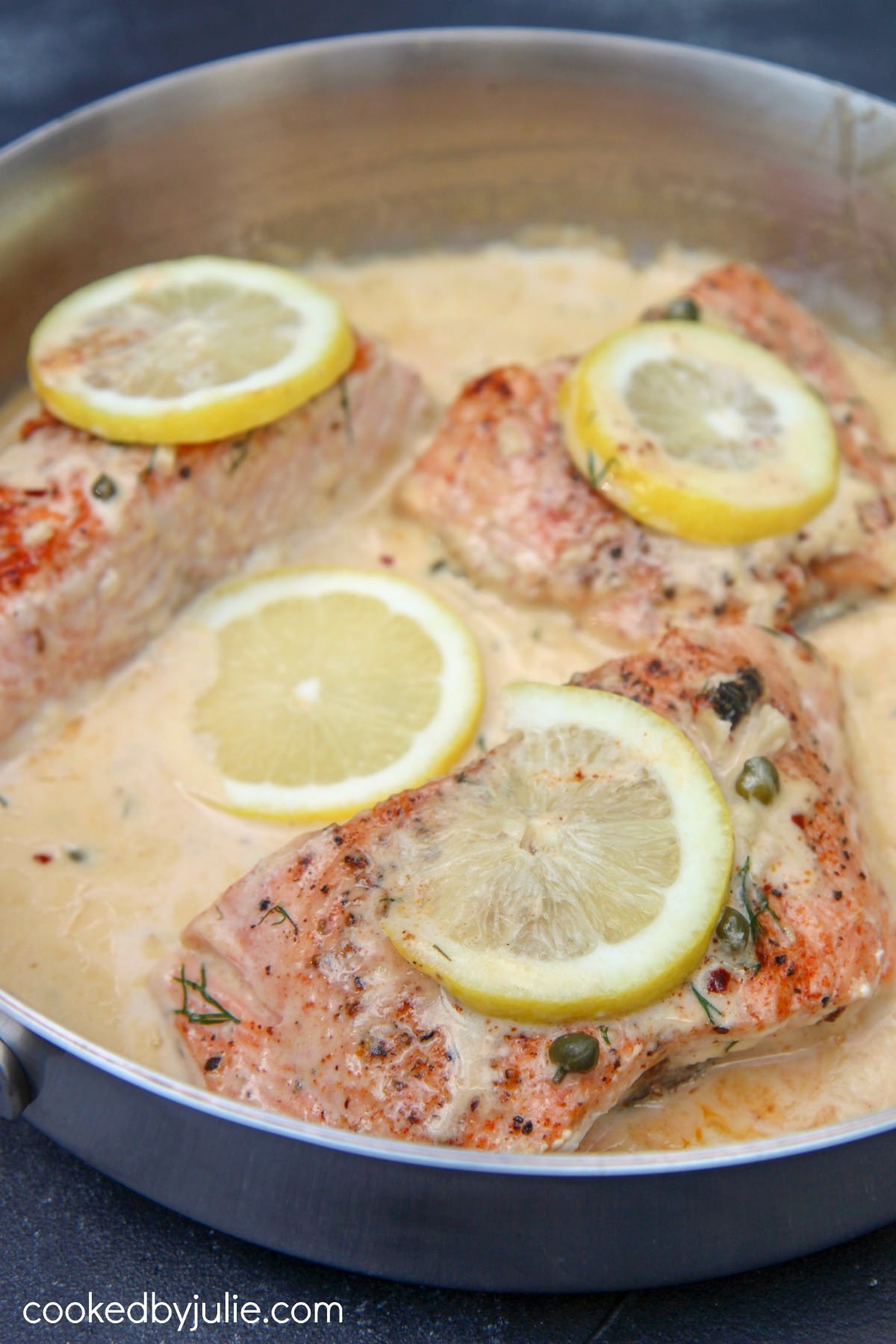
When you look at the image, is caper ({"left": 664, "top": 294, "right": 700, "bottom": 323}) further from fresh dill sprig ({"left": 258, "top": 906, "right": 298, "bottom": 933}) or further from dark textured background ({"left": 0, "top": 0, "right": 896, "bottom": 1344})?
dark textured background ({"left": 0, "top": 0, "right": 896, "bottom": 1344})

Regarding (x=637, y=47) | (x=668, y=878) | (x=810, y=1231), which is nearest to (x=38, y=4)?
(x=637, y=47)

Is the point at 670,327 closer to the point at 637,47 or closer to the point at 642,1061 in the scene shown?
the point at 637,47

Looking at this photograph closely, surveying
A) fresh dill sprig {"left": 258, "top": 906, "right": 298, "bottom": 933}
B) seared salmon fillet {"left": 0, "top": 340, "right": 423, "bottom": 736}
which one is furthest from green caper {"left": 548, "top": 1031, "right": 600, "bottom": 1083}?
seared salmon fillet {"left": 0, "top": 340, "right": 423, "bottom": 736}

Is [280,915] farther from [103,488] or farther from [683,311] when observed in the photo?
[683,311]

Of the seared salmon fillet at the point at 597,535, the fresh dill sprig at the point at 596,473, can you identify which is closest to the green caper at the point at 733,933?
the seared salmon fillet at the point at 597,535

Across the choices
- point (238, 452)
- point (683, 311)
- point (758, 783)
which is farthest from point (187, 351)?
point (758, 783)
